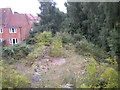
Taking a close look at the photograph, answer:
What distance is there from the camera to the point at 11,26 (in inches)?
481

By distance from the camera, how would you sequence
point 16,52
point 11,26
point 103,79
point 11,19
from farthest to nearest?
point 11,19, point 11,26, point 16,52, point 103,79

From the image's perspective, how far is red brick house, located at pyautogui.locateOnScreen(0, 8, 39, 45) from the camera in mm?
12172

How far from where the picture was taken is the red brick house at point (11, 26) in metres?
12.2

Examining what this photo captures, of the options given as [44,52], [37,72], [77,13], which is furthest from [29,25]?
[37,72]

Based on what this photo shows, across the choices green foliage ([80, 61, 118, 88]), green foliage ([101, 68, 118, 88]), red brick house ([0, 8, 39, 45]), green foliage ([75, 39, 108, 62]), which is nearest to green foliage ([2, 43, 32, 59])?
green foliage ([75, 39, 108, 62])

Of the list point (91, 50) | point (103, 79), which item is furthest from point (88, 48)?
point (103, 79)

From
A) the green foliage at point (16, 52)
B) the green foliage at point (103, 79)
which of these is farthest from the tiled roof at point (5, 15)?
the green foliage at point (103, 79)

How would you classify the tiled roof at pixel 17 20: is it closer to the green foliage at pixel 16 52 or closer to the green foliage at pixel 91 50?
the green foliage at pixel 16 52

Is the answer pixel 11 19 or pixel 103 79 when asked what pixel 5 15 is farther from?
pixel 103 79

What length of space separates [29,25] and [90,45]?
876cm

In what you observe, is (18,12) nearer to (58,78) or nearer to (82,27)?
(82,27)

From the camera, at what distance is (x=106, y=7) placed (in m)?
4.00

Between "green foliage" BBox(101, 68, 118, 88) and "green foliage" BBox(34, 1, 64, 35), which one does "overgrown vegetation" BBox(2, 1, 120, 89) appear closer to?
"green foliage" BBox(101, 68, 118, 88)

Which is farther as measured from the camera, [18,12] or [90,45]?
[18,12]
